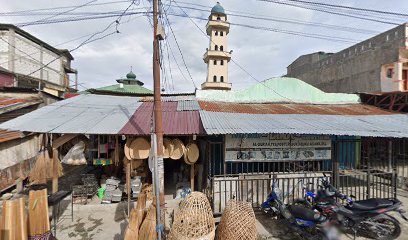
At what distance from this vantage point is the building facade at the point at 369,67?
1370 centimetres

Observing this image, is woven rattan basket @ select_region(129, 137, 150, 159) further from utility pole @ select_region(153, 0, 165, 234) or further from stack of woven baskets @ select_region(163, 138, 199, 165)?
utility pole @ select_region(153, 0, 165, 234)

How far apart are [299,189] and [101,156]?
26.7ft

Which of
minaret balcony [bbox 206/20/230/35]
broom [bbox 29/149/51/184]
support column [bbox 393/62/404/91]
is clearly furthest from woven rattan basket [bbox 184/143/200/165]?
minaret balcony [bbox 206/20/230/35]

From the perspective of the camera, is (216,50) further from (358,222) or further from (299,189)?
(358,222)

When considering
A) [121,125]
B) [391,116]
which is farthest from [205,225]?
[391,116]

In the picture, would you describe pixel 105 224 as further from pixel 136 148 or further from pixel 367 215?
pixel 367 215

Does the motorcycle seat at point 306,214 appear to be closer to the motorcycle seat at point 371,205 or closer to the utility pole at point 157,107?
the motorcycle seat at point 371,205

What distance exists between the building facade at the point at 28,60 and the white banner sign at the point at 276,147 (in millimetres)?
14044

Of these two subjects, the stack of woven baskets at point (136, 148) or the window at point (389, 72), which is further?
the window at point (389, 72)

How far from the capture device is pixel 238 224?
440 cm

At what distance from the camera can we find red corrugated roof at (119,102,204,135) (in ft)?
22.2

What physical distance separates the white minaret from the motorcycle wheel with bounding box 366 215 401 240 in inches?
899

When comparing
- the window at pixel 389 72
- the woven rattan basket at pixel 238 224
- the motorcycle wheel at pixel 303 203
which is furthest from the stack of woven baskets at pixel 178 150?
the window at pixel 389 72

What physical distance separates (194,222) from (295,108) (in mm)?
7502
